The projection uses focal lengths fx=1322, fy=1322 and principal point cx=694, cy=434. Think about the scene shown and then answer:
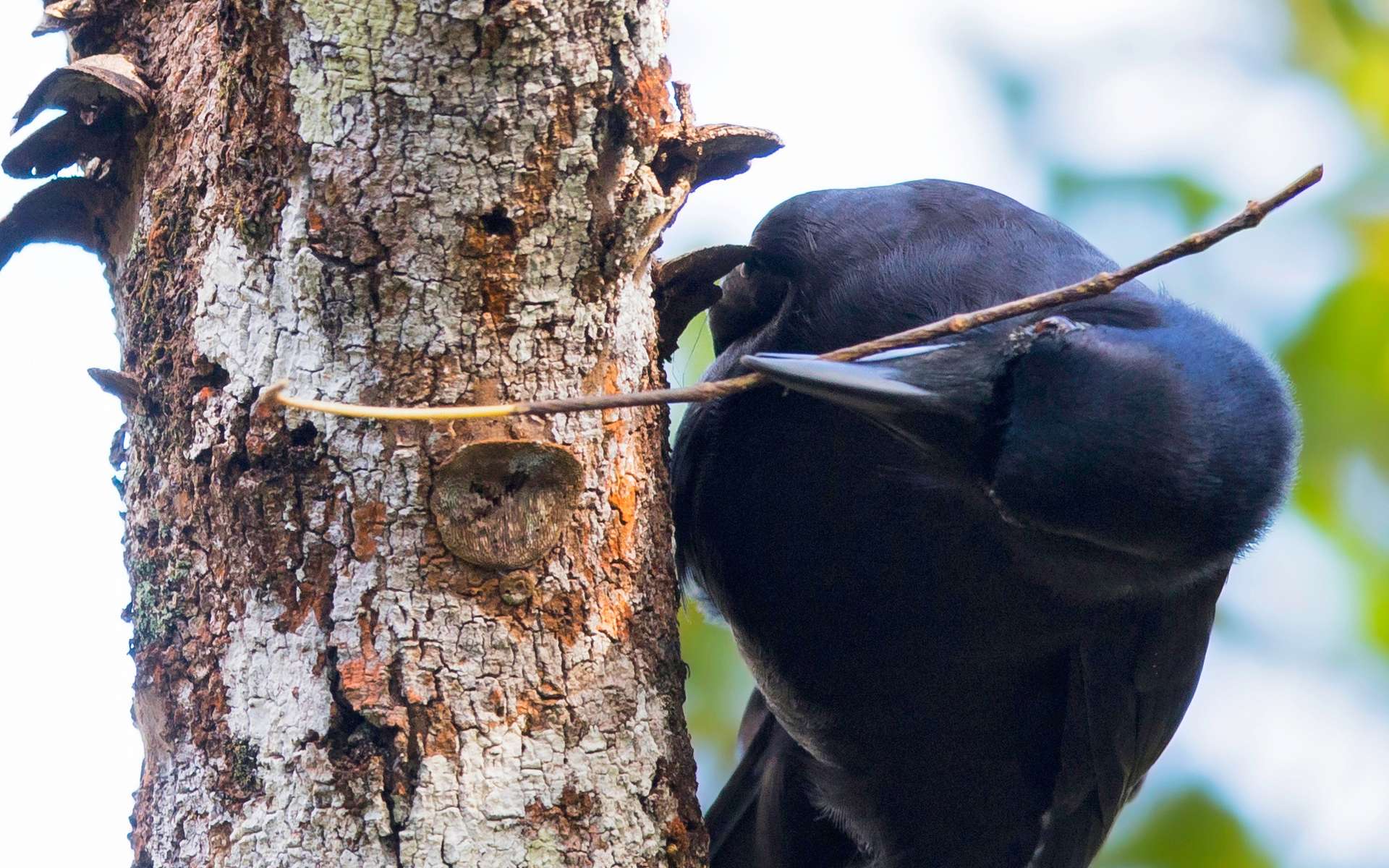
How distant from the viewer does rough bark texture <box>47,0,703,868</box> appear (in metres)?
1.68

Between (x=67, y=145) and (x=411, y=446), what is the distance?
81 centimetres

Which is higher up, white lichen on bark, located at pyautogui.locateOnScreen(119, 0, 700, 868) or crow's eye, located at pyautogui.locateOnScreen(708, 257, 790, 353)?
crow's eye, located at pyautogui.locateOnScreen(708, 257, 790, 353)

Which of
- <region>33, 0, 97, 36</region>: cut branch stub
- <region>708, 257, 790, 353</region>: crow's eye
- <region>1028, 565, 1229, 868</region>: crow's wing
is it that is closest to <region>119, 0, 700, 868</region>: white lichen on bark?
<region>33, 0, 97, 36</region>: cut branch stub

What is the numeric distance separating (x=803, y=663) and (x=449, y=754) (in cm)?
130

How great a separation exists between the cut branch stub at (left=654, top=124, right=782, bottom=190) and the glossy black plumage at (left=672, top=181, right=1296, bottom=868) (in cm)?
34

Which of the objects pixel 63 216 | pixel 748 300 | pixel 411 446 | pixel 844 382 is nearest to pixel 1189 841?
pixel 748 300

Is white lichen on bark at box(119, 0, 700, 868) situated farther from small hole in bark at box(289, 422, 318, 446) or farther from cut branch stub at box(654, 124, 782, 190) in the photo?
cut branch stub at box(654, 124, 782, 190)

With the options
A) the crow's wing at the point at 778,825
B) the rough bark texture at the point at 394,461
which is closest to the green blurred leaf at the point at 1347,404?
the crow's wing at the point at 778,825

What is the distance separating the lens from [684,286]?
2352mm

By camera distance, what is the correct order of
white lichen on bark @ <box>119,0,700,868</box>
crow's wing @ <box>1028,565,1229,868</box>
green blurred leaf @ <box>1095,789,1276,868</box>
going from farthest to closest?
green blurred leaf @ <box>1095,789,1276,868</box>, crow's wing @ <box>1028,565,1229,868</box>, white lichen on bark @ <box>119,0,700,868</box>

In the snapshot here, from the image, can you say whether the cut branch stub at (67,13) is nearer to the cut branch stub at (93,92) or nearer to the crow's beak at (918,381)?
the cut branch stub at (93,92)

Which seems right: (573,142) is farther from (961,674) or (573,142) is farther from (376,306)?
(961,674)

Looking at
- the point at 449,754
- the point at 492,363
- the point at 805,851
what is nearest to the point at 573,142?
the point at 492,363

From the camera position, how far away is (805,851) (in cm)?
329
